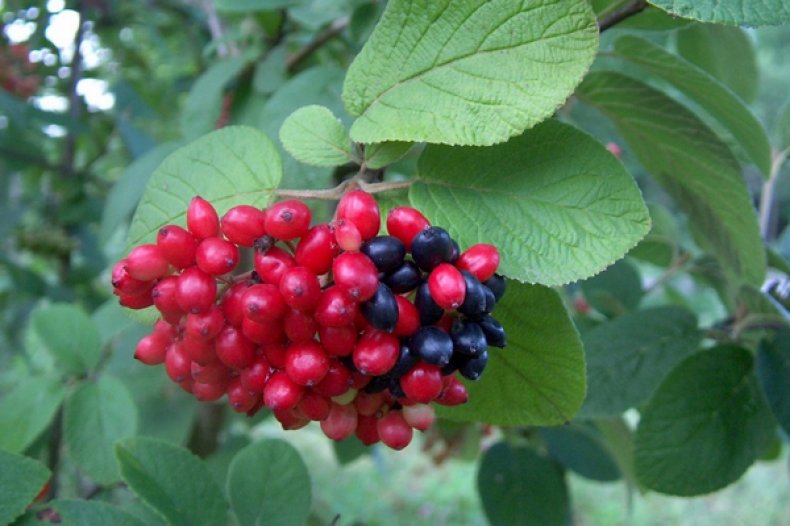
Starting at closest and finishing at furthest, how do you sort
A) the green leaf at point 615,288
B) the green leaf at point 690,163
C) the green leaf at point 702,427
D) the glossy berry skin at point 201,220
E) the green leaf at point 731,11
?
the green leaf at point 731,11
the glossy berry skin at point 201,220
the green leaf at point 690,163
the green leaf at point 702,427
the green leaf at point 615,288

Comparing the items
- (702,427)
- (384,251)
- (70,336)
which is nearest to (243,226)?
(384,251)

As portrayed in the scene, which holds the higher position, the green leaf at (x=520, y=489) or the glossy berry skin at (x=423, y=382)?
the glossy berry skin at (x=423, y=382)

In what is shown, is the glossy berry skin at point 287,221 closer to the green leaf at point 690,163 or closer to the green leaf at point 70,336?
the green leaf at point 690,163

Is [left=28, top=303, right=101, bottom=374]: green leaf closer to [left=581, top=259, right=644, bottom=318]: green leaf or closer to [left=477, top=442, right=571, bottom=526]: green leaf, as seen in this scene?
[left=477, top=442, right=571, bottom=526]: green leaf

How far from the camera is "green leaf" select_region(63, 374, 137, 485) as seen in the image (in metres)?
1.17

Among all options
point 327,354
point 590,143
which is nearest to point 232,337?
point 327,354

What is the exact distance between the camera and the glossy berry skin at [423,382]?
2.23 ft

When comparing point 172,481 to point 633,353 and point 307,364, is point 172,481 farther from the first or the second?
point 633,353

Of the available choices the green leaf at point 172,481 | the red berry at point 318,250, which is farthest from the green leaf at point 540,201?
the green leaf at point 172,481

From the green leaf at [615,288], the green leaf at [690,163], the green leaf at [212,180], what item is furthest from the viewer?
the green leaf at [615,288]

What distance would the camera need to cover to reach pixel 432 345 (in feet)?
2.22

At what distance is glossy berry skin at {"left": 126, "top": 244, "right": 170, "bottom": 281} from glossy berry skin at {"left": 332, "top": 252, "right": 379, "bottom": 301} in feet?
0.64

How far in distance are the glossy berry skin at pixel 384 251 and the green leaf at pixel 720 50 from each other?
3.42 feet

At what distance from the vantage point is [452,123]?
717mm
